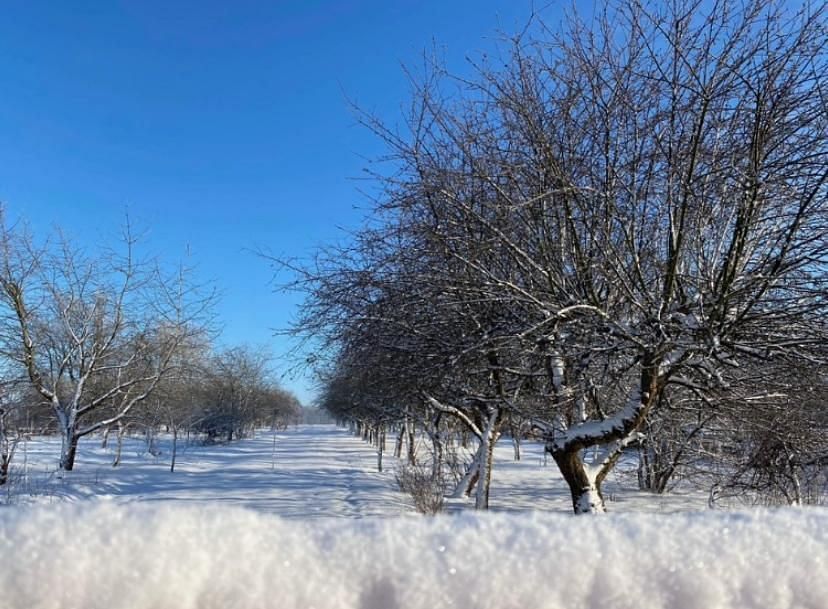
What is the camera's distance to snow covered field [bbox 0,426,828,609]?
83 centimetres

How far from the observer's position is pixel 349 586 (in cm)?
87

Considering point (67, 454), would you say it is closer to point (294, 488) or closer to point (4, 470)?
point (4, 470)

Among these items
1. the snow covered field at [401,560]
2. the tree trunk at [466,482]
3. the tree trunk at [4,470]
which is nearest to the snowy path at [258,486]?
the tree trunk at [4,470]

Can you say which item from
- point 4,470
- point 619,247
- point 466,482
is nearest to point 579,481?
point 619,247

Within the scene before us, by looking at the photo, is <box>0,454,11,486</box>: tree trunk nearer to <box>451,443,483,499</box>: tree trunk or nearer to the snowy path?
the snowy path

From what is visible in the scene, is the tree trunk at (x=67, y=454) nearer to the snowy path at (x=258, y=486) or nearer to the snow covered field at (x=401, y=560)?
the snowy path at (x=258, y=486)

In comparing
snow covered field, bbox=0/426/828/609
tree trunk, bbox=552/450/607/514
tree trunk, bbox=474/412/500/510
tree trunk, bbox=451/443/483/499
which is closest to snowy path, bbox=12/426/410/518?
tree trunk, bbox=451/443/483/499

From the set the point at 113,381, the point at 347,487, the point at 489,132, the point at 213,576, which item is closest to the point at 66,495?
the point at 347,487

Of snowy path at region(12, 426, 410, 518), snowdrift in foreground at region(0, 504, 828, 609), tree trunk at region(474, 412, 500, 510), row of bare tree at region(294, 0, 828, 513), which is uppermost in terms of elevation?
row of bare tree at region(294, 0, 828, 513)

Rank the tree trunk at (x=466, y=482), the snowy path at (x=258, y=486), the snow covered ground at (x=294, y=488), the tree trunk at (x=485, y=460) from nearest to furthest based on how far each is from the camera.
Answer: the tree trunk at (x=485, y=460) → the snow covered ground at (x=294, y=488) → the snowy path at (x=258, y=486) → the tree trunk at (x=466, y=482)

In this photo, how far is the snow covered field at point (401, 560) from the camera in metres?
0.83

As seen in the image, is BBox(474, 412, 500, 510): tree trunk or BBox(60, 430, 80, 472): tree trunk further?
BBox(60, 430, 80, 472): tree trunk

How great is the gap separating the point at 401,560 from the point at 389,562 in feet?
0.06

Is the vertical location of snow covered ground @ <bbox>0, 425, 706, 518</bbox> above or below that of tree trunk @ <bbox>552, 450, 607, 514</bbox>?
below
